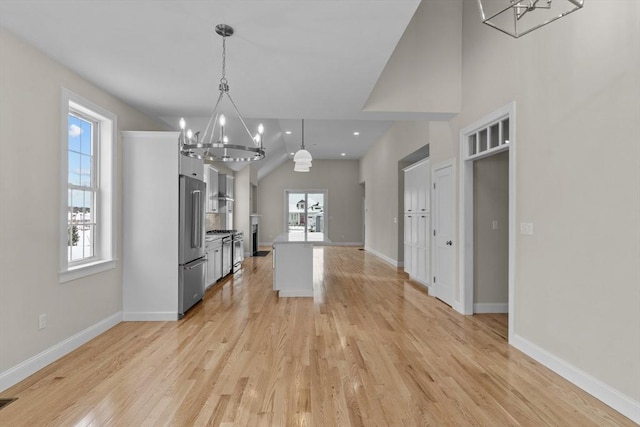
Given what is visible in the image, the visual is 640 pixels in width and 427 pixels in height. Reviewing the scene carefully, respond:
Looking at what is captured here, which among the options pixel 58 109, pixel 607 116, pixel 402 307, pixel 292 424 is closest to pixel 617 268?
pixel 607 116

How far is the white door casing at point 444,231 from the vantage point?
473 cm

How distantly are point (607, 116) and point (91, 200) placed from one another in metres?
4.67

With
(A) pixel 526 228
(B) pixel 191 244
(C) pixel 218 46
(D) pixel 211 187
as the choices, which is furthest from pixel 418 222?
(C) pixel 218 46

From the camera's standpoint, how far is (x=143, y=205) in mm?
4176

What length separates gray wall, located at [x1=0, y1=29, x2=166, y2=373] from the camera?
2553 mm

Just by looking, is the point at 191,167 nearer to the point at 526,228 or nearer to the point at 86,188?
the point at 86,188

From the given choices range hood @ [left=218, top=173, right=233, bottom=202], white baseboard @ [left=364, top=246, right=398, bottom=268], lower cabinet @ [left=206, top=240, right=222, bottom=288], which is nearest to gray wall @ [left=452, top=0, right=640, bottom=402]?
lower cabinet @ [left=206, top=240, right=222, bottom=288]

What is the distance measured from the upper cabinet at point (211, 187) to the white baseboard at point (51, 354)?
342 centimetres

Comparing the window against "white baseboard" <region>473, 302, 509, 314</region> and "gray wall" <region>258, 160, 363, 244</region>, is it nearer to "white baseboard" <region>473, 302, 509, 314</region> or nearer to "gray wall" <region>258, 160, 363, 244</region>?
"white baseboard" <region>473, 302, 509, 314</region>

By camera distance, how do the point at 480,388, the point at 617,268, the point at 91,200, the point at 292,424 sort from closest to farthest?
the point at 292,424 → the point at 617,268 → the point at 480,388 → the point at 91,200

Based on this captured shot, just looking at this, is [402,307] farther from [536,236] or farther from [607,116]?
[607,116]

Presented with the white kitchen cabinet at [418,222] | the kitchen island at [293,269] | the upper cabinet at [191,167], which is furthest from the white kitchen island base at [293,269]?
the white kitchen cabinet at [418,222]

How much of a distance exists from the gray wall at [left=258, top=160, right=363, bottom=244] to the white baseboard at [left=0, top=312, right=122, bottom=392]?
30.5ft

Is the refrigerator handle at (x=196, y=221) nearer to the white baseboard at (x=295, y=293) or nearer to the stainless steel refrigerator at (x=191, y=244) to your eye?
the stainless steel refrigerator at (x=191, y=244)
